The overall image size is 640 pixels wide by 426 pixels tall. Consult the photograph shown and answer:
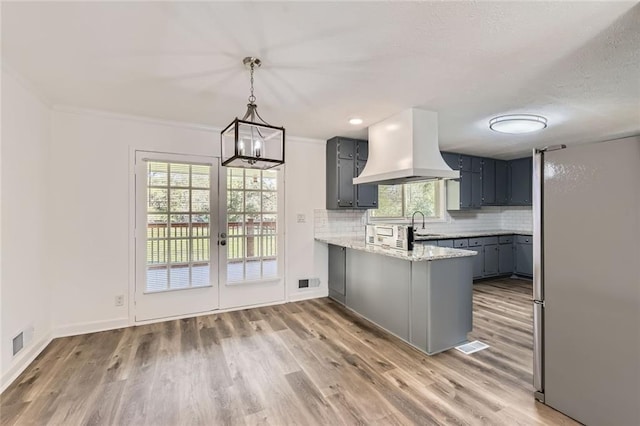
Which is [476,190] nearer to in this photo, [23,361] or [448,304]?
[448,304]

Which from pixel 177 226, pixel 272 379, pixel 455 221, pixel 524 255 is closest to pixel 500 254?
pixel 524 255

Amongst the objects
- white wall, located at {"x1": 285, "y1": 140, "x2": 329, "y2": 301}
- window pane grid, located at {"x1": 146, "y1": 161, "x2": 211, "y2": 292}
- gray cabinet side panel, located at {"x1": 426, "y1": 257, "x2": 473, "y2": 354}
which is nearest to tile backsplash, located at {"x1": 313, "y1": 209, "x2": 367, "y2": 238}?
white wall, located at {"x1": 285, "y1": 140, "x2": 329, "y2": 301}

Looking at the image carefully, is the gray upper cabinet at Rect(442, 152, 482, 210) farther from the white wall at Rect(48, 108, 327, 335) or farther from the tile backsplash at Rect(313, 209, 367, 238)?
the white wall at Rect(48, 108, 327, 335)

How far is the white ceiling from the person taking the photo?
1627 millimetres

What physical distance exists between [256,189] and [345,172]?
1316mm

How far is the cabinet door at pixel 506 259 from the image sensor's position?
5777mm

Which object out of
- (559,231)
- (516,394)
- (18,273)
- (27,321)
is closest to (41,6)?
(18,273)

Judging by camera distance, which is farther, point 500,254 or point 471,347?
point 500,254

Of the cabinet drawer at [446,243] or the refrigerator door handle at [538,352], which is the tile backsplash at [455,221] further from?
the refrigerator door handle at [538,352]

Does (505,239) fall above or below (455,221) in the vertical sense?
below

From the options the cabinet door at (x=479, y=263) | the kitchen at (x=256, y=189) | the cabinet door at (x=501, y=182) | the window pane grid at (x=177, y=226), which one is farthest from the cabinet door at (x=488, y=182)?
the window pane grid at (x=177, y=226)

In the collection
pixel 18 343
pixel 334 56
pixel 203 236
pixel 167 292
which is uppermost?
pixel 334 56

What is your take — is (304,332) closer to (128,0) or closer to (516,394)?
(516,394)

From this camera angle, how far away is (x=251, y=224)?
4.07m
